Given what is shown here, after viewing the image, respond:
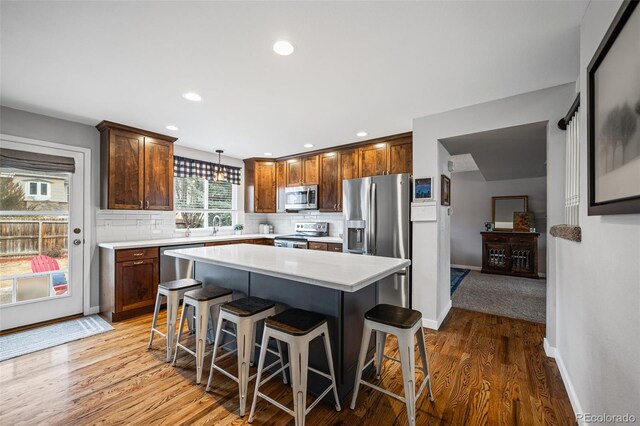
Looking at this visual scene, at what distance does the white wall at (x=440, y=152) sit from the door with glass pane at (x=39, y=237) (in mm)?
4113

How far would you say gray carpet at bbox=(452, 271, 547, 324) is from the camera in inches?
146

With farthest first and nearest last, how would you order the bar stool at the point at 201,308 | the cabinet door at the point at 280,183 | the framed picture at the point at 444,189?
the cabinet door at the point at 280,183
the framed picture at the point at 444,189
the bar stool at the point at 201,308

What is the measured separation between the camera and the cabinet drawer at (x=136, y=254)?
10.8 ft

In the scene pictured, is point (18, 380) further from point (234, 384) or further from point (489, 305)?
point (489, 305)

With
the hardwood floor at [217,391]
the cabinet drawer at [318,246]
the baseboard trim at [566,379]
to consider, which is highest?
the cabinet drawer at [318,246]

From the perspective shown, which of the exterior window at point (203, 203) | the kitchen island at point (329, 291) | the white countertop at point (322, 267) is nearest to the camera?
the white countertop at point (322, 267)

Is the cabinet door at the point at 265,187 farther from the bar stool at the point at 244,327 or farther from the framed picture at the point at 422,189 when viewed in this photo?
the bar stool at the point at 244,327

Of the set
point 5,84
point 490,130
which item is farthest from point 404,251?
point 5,84

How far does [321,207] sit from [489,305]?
2879mm

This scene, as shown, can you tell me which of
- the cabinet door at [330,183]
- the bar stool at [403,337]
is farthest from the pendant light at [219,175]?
the bar stool at [403,337]

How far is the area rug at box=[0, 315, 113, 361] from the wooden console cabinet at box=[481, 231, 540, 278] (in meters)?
6.84

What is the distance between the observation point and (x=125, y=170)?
141 inches

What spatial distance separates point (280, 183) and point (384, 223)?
256 cm

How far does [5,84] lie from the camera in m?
2.47
